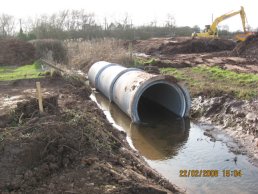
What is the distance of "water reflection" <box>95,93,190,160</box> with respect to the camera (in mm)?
8383

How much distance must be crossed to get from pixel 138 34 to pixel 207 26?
48.0 ft

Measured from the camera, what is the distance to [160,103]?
13250 mm

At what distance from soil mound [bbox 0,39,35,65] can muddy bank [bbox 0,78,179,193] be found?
15121mm

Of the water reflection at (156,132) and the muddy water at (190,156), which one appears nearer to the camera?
the muddy water at (190,156)

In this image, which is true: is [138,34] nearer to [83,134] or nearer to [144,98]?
[144,98]

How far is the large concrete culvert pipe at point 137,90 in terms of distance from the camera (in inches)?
398

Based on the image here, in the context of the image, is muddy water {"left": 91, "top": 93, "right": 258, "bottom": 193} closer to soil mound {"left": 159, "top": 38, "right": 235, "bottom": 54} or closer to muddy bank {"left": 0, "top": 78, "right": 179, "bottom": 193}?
muddy bank {"left": 0, "top": 78, "right": 179, "bottom": 193}

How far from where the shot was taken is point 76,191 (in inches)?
177

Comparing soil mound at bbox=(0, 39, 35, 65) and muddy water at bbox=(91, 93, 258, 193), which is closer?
muddy water at bbox=(91, 93, 258, 193)

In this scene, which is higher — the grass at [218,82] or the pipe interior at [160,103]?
the grass at [218,82]

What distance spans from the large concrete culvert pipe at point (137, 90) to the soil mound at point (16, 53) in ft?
28.3

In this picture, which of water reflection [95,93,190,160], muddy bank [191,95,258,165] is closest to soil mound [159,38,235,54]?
water reflection [95,93,190,160]
